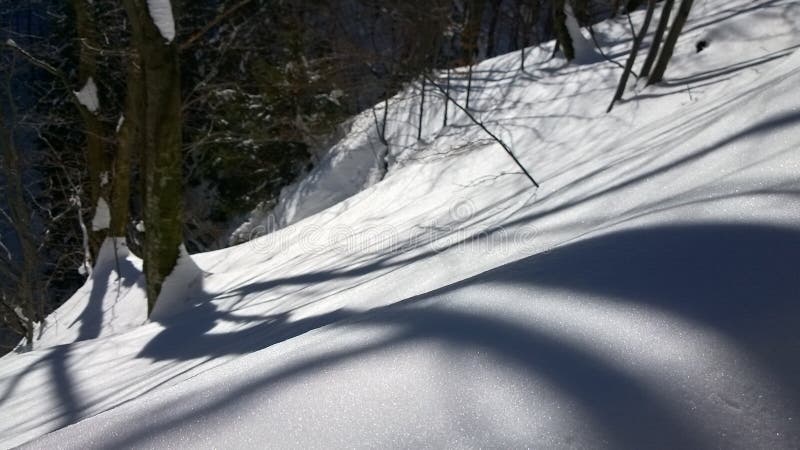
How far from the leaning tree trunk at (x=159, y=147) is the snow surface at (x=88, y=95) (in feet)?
10.3

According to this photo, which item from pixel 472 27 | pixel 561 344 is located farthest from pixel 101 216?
pixel 561 344

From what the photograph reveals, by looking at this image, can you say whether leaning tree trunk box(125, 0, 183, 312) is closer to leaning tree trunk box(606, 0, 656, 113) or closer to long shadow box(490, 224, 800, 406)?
leaning tree trunk box(606, 0, 656, 113)

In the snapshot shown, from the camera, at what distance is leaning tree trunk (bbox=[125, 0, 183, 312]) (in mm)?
4051

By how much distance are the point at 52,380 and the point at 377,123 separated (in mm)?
7249

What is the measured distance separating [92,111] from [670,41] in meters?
7.09

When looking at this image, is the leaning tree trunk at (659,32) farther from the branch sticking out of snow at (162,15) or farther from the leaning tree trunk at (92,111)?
the leaning tree trunk at (92,111)

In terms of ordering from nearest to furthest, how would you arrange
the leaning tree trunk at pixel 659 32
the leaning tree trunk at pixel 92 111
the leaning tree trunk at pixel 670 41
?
the leaning tree trunk at pixel 659 32 < the leaning tree trunk at pixel 670 41 < the leaning tree trunk at pixel 92 111

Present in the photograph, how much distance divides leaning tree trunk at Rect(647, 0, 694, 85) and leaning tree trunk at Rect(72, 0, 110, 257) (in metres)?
6.36

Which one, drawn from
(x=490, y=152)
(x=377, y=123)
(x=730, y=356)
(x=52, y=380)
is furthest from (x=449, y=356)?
(x=377, y=123)

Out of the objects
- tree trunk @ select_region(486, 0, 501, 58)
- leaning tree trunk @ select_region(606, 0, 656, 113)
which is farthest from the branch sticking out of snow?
tree trunk @ select_region(486, 0, 501, 58)

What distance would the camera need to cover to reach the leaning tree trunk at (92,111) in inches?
272

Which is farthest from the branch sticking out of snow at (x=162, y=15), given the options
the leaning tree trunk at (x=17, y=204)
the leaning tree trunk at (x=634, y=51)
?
the leaning tree trunk at (x=634, y=51)

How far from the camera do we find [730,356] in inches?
26.6

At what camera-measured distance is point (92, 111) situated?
23.4 feet
